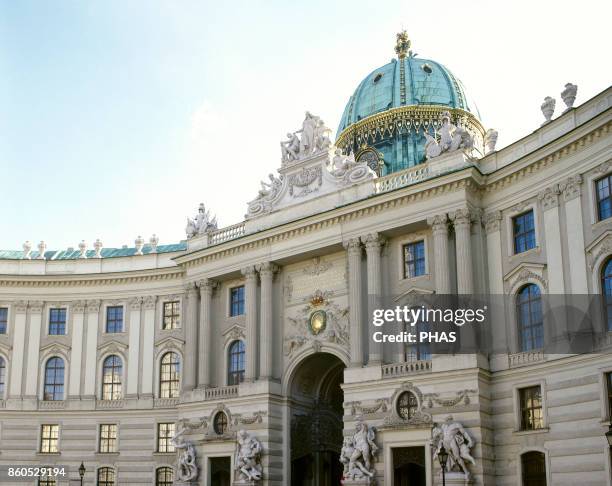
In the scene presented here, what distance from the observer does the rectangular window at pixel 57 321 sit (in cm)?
5188

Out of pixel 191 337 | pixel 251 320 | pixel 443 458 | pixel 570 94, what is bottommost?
pixel 443 458

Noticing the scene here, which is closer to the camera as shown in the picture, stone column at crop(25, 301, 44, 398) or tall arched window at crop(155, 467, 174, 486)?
tall arched window at crop(155, 467, 174, 486)

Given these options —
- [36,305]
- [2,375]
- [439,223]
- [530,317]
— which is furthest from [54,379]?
[530,317]

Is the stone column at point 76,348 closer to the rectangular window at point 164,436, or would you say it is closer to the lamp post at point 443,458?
the rectangular window at point 164,436

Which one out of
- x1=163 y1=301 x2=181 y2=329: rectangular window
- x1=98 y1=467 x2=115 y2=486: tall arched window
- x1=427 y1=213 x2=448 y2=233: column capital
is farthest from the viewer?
x1=163 y1=301 x2=181 y2=329: rectangular window

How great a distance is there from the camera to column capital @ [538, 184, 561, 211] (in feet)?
114

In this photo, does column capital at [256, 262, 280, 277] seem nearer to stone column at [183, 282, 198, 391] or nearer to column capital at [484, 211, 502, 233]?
stone column at [183, 282, 198, 391]

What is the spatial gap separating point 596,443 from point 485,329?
288 inches

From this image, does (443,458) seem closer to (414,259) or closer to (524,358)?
(524,358)

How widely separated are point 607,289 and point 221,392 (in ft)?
69.8

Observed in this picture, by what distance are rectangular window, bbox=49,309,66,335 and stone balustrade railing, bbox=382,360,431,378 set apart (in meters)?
23.4

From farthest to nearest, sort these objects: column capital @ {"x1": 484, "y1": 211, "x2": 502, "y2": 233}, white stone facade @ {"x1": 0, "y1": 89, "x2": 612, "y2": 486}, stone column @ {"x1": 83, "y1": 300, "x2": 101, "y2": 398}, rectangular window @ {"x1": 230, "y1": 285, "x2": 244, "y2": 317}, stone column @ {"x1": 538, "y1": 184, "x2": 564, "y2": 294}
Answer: stone column @ {"x1": 83, "y1": 300, "x2": 101, "y2": 398}, rectangular window @ {"x1": 230, "y1": 285, "x2": 244, "y2": 317}, column capital @ {"x1": 484, "y1": 211, "x2": 502, "y2": 233}, stone column @ {"x1": 538, "y1": 184, "x2": 564, "y2": 294}, white stone facade @ {"x1": 0, "y1": 89, "x2": 612, "y2": 486}

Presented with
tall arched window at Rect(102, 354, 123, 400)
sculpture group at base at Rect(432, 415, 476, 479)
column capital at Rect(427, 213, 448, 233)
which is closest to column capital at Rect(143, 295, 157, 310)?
tall arched window at Rect(102, 354, 123, 400)

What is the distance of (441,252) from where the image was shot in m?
37.8
